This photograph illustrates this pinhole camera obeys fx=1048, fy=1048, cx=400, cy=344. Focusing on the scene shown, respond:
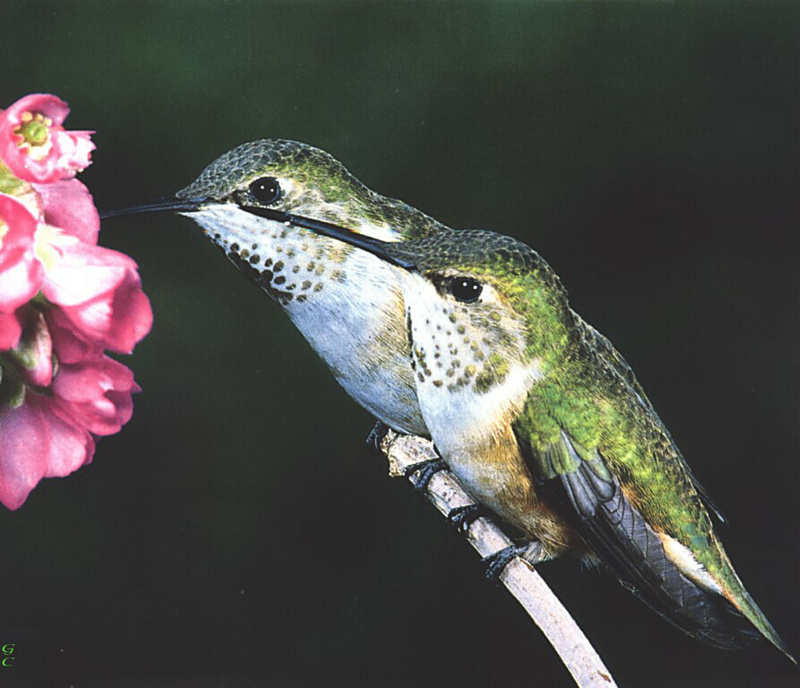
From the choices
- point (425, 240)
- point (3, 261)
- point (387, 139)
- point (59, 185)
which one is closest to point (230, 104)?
point (387, 139)

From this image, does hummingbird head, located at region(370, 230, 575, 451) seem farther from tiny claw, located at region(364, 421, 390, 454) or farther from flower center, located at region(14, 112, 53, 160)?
flower center, located at region(14, 112, 53, 160)

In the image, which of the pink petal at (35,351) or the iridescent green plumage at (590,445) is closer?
the pink petal at (35,351)

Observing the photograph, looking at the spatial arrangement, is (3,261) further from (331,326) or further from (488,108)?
(488,108)

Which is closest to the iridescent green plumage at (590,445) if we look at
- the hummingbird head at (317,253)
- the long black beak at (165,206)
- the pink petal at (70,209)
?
the hummingbird head at (317,253)

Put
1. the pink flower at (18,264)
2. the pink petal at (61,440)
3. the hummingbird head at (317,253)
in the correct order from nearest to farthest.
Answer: the pink flower at (18,264) → the pink petal at (61,440) → the hummingbird head at (317,253)

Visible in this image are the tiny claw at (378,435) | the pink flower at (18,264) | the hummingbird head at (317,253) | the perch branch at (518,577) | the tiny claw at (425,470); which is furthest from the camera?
the tiny claw at (378,435)

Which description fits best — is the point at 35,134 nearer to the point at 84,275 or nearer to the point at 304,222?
the point at 84,275

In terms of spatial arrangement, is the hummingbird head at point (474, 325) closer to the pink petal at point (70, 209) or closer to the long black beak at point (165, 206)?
the long black beak at point (165, 206)
